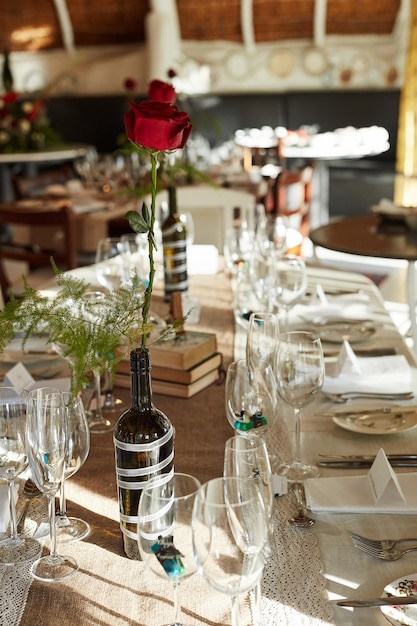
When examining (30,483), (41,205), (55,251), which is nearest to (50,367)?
(30,483)

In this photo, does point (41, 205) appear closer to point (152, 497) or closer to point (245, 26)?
point (152, 497)

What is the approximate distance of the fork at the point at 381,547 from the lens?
1112 millimetres

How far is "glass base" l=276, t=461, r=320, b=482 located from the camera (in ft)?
4.40

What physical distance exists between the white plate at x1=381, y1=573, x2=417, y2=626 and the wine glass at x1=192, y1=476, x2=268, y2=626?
0.21m

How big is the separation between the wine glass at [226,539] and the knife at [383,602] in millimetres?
188

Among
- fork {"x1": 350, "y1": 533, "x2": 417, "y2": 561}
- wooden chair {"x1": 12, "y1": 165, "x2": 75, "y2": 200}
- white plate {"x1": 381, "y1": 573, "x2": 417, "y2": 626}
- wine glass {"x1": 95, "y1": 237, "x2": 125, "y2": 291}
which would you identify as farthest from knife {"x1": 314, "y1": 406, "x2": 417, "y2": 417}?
wooden chair {"x1": 12, "y1": 165, "x2": 75, "y2": 200}

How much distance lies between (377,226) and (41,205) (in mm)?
1991

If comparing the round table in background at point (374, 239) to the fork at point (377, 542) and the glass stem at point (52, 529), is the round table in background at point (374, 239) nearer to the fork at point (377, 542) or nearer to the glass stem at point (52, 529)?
the fork at point (377, 542)

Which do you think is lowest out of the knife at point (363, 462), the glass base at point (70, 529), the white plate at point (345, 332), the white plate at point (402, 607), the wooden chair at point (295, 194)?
the wooden chair at point (295, 194)

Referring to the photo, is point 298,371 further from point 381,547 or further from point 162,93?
point 162,93

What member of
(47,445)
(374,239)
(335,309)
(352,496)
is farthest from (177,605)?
(374,239)

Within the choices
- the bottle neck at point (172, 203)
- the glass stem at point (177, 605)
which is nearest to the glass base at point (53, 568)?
the glass stem at point (177, 605)

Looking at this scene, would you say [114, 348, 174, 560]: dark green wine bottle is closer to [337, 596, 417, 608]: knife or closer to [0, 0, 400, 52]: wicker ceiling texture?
[337, 596, 417, 608]: knife

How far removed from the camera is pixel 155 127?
3.60 feet
